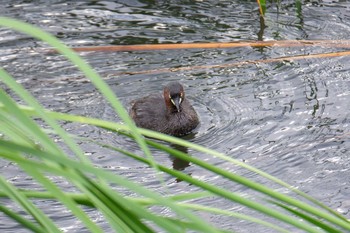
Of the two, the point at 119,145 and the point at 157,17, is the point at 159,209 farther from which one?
the point at 157,17

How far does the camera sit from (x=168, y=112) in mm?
7551

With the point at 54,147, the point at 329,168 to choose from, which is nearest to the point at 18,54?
the point at 329,168

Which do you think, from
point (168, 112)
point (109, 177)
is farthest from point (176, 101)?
point (109, 177)

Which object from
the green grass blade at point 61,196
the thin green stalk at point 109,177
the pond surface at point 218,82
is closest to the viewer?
the thin green stalk at point 109,177

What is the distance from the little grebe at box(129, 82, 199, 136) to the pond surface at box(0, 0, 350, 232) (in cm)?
15

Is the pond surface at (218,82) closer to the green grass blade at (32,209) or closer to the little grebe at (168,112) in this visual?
the little grebe at (168,112)

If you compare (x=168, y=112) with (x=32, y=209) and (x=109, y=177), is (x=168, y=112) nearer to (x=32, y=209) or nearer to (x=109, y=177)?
(x=32, y=209)

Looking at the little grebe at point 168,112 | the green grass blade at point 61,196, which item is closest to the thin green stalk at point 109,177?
the green grass blade at point 61,196

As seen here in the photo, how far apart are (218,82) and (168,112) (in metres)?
0.58

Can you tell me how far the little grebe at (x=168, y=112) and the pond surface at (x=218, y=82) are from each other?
A: 149mm

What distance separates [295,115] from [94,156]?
1.78m

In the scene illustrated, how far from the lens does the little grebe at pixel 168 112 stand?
23.5 feet

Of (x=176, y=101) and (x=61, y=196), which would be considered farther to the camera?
(x=176, y=101)

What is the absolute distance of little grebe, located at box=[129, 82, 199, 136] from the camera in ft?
23.5
